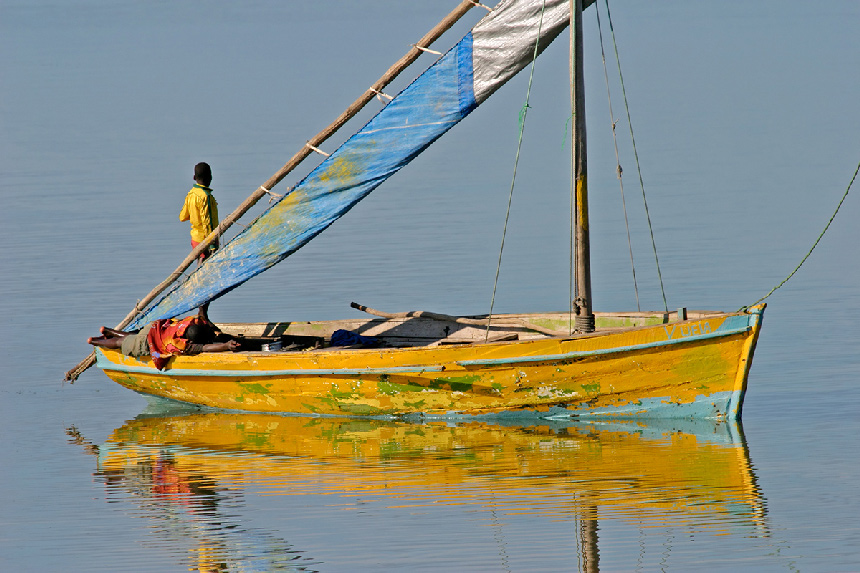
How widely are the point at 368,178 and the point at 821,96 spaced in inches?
884

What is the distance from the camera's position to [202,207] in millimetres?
13805

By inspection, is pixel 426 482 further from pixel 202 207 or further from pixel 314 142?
pixel 202 207

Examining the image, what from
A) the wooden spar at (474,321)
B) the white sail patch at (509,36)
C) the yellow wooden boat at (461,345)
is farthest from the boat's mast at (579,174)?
the wooden spar at (474,321)

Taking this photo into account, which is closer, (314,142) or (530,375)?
(530,375)

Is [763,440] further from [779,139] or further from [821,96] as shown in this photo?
[821,96]

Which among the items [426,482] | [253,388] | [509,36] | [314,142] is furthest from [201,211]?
[426,482]

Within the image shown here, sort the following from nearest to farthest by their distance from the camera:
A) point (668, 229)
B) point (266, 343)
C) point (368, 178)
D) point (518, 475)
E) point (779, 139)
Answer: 1. point (518, 475)
2. point (368, 178)
3. point (266, 343)
4. point (668, 229)
5. point (779, 139)

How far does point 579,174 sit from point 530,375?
175 centimetres

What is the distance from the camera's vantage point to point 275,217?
511 inches

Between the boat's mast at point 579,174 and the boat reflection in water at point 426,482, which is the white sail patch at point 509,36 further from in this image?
the boat reflection in water at point 426,482

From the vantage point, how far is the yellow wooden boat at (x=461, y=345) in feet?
37.4

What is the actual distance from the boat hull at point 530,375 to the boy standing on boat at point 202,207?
1.55 meters

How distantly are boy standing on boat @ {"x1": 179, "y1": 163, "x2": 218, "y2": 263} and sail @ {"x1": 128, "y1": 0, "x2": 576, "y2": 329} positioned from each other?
571mm

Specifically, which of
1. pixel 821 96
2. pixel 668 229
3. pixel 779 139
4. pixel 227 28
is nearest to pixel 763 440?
pixel 668 229
